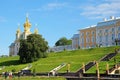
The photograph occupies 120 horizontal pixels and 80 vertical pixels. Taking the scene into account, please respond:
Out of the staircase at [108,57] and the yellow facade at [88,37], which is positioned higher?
the yellow facade at [88,37]

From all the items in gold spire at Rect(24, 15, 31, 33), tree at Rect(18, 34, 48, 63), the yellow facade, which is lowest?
tree at Rect(18, 34, 48, 63)

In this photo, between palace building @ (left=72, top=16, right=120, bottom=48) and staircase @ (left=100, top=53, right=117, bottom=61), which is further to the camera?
palace building @ (left=72, top=16, right=120, bottom=48)

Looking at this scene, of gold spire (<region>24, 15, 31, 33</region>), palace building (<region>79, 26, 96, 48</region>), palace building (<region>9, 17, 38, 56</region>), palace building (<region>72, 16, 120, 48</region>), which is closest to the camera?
palace building (<region>72, 16, 120, 48</region>)

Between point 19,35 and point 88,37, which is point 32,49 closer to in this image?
point 88,37

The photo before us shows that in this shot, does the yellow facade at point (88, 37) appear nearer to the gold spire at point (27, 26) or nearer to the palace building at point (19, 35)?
the palace building at point (19, 35)

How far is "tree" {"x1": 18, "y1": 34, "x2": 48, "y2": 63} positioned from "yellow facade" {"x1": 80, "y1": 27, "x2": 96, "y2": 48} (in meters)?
26.0

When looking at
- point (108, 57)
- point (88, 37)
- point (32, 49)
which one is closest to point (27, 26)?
point (88, 37)

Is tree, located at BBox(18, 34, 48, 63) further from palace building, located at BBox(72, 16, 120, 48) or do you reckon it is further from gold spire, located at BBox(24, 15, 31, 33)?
gold spire, located at BBox(24, 15, 31, 33)

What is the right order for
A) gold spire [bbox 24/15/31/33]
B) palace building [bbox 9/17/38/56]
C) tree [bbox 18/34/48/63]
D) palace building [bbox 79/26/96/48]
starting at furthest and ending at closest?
palace building [bbox 9/17/38/56] → gold spire [bbox 24/15/31/33] → palace building [bbox 79/26/96/48] → tree [bbox 18/34/48/63]

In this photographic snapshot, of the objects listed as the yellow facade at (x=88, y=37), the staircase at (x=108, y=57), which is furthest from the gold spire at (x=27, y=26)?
the staircase at (x=108, y=57)

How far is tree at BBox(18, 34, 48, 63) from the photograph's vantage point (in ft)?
236

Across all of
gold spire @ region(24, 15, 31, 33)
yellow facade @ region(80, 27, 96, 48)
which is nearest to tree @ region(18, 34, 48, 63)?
yellow facade @ region(80, 27, 96, 48)

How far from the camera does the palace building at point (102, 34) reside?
8919 cm

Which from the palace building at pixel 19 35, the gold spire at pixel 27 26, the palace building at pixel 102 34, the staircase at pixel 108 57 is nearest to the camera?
the staircase at pixel 108 57
